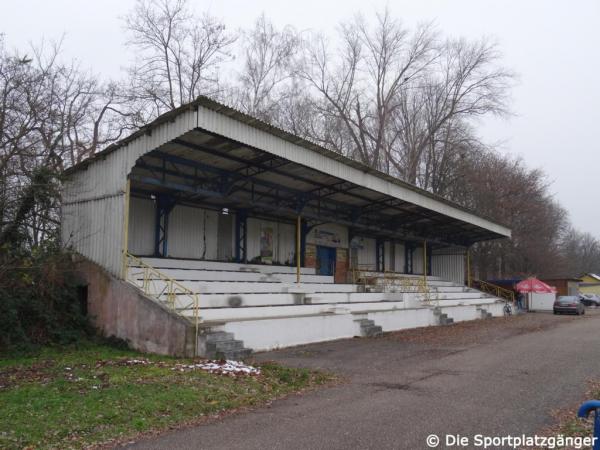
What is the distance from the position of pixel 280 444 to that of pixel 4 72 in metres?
15.5

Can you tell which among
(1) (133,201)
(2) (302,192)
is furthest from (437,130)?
(1) (133,201)

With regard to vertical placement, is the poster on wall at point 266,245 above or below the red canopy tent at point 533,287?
above

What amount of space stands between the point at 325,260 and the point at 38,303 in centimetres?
1640

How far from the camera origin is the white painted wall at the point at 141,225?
59.9 feet

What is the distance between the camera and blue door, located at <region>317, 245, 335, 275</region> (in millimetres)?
27516

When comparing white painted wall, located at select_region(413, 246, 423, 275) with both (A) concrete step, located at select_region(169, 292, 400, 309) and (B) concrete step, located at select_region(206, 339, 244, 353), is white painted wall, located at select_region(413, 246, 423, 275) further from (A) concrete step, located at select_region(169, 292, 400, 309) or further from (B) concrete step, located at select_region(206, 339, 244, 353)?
(B) concrete step, located at select_region(206, 339, 244, 353)

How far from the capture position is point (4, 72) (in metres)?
16.4

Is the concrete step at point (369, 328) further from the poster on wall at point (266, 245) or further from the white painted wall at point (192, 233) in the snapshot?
the white painted wall at point (192, 233)

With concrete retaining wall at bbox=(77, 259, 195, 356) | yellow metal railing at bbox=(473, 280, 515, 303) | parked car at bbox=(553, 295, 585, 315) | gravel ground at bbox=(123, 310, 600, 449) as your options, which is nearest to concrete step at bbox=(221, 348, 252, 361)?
gravel ground at bbox=(123, 310, 600, 449)

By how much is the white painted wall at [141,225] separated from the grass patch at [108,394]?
6.50 meters

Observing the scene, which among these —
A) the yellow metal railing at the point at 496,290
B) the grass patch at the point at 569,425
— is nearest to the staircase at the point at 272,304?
the grass patch at the point at 569,425

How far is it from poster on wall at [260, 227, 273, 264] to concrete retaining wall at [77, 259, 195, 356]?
9.18 metres

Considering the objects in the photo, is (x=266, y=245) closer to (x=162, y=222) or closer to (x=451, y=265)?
(x=162, y=222)

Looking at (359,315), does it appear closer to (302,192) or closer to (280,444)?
(302,192)
